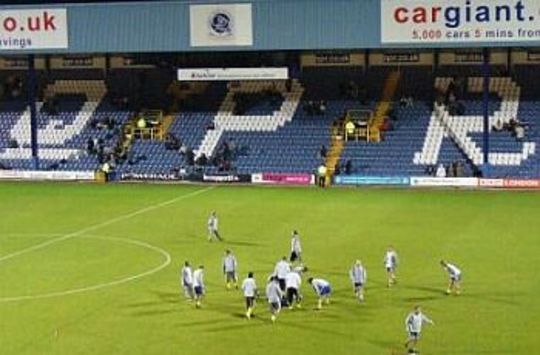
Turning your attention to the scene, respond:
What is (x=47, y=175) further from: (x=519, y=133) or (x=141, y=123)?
(x=519, y=133)

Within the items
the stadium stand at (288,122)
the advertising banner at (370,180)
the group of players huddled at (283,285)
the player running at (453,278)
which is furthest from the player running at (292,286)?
the stadium stand at (288,122)

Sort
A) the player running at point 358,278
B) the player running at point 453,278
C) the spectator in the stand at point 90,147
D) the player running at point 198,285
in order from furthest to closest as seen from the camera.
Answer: the spectator in the stand at point 90,147 → the player running at point 453,278 → the player running at point 358,278 → the player running at point 198,285

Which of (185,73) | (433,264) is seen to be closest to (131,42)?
(185,73)

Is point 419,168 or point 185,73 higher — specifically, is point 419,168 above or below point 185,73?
below

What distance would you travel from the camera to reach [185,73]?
62.4m

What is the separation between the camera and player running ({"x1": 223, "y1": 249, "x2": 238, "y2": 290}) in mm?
31312

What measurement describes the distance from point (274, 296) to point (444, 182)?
29.5 meters

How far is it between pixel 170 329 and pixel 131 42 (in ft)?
117

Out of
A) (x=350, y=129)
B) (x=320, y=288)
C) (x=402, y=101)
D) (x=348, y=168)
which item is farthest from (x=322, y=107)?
(x=320, y=288)

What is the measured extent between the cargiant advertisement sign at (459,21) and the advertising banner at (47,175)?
18.2 meters

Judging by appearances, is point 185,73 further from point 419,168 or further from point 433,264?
point 433,264

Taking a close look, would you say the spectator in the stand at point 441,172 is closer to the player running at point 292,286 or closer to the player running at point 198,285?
the player running at point 292,286

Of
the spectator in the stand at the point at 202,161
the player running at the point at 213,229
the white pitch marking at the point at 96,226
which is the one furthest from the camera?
the spectator in the stand at the point at 202,161

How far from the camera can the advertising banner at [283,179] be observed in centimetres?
5747
